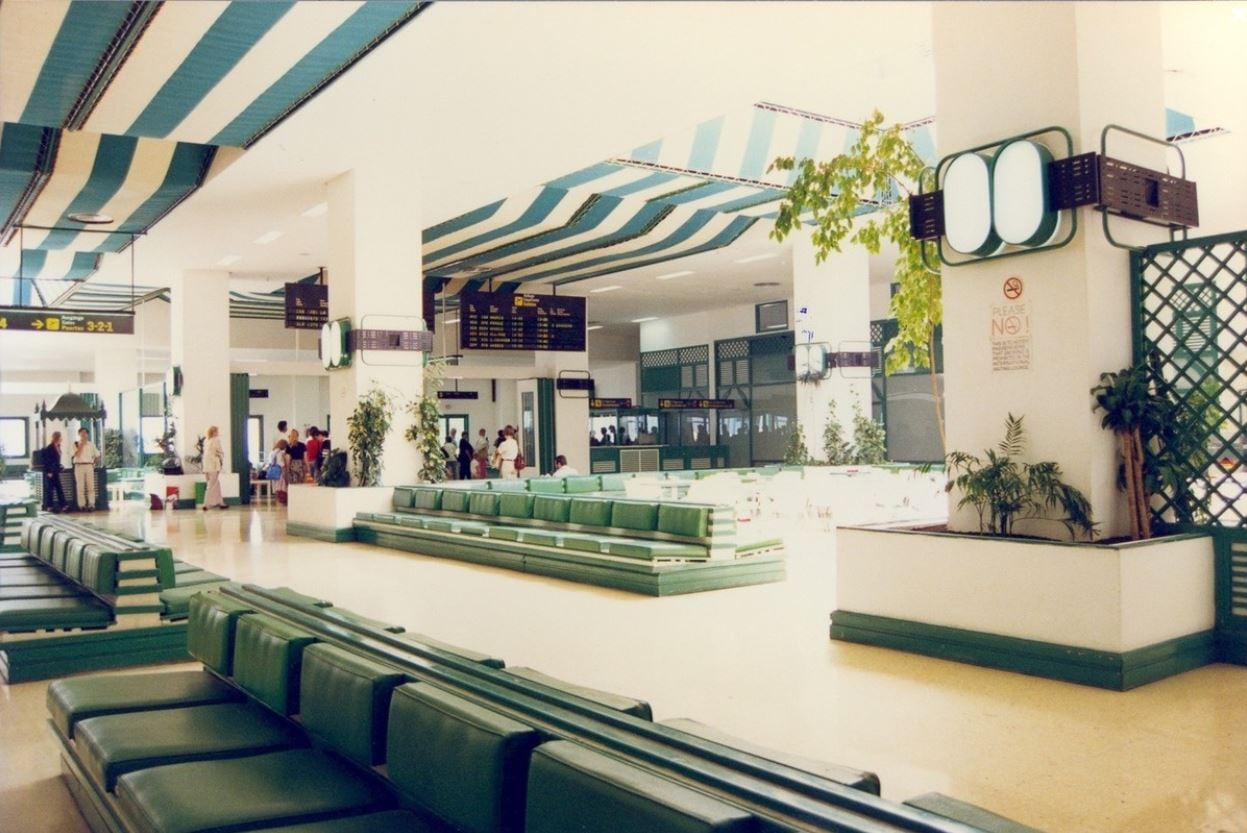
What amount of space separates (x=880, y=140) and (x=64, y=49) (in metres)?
5.75

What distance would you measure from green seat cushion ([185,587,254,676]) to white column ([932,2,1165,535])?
364 cm

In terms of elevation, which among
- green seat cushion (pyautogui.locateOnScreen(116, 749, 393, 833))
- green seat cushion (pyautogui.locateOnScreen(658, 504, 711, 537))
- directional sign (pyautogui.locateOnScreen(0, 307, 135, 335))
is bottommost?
green seat cushion (pyautogui.locateOnScreen(116, 749, 393, 833))

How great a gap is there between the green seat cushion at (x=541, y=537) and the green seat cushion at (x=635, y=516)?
19.3 inches

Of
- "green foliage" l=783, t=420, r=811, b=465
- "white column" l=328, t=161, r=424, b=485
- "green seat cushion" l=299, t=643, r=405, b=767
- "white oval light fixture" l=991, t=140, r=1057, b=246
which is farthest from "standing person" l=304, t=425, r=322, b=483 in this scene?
"green seat cushion" l=299, t=643, r=405, b=767

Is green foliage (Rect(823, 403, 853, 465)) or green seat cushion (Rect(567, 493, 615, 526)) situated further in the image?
green foliage (Rect(823, 403, 853, 465))

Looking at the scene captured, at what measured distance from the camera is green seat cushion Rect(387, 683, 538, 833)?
1.74 metres

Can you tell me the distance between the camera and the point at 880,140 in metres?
5.77

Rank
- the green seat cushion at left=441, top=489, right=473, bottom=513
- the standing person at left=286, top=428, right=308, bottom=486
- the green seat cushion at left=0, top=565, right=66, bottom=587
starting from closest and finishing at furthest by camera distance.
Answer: the green seat cushion at left=0, top=565, right=66, bottom=587 < the green seat cushion at left=441, top=489, right=473, bottom=513 < the standing person at left=286, top=428, right=308, bottom=486

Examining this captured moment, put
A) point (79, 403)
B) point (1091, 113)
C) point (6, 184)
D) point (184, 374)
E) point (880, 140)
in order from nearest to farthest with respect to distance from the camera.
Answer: point (1091, 113) → point (880, 140) → point (6, 184) → point (184, 374) → point (79, 403)

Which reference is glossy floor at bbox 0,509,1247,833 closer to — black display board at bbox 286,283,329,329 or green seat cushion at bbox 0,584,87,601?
green seat cushion at bbox 0,584,87,601

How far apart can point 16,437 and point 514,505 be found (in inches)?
1021

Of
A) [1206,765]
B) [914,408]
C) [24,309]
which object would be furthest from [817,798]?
[914,408]

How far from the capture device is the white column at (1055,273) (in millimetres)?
4559

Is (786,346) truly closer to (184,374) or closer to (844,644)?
(184,374)
